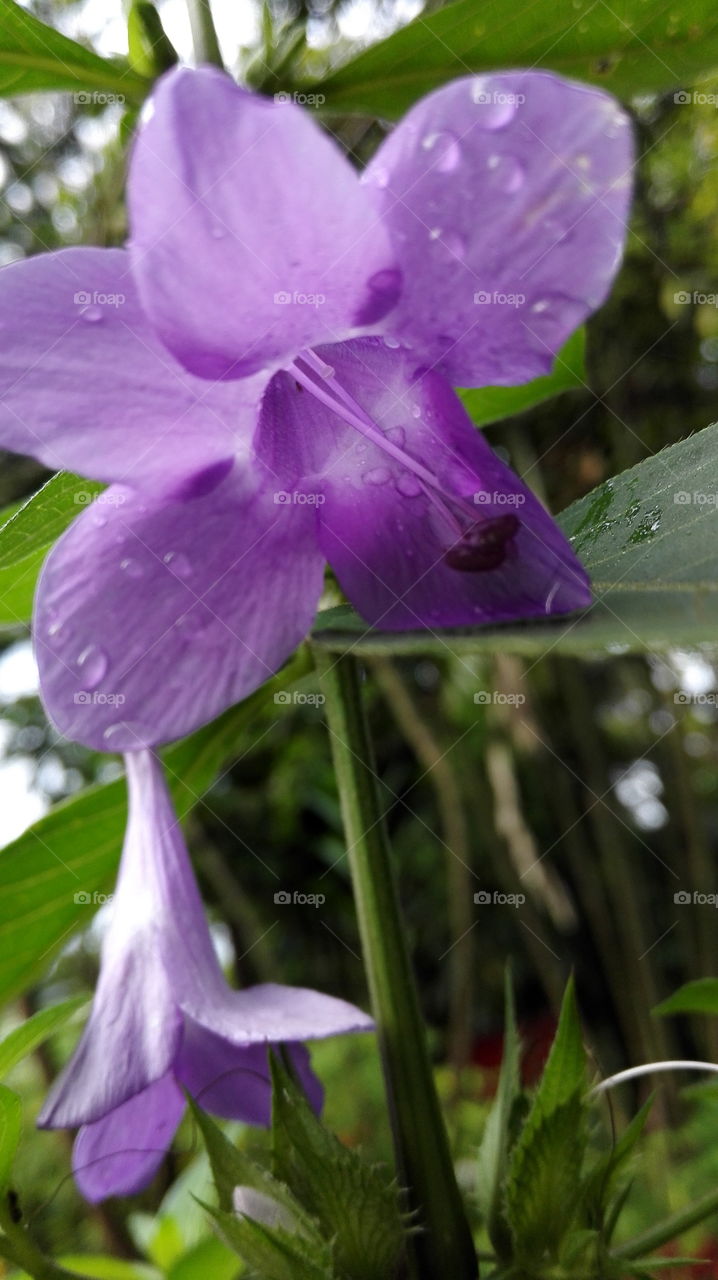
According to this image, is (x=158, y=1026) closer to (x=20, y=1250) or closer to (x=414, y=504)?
(x=20, y=1250)

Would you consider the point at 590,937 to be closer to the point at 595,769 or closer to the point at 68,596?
the point at 595,769

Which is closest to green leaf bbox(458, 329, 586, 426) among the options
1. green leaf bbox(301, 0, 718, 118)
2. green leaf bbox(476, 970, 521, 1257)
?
green leaf bbox(301, 0, 718, 118)

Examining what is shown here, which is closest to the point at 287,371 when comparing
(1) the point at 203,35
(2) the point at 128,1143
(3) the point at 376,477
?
(3) the point at 376,477

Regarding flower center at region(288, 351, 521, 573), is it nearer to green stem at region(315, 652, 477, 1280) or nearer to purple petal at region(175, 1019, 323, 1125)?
green stem at region(315, 652, 477, 1280)

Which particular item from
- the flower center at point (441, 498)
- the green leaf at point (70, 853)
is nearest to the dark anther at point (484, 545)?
the flower center at point (441, 498)

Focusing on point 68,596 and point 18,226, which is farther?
point 18,226

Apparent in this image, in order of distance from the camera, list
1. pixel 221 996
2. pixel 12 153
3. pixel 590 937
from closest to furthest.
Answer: pixel 221 996, pixel 12 153, pixel 590 937

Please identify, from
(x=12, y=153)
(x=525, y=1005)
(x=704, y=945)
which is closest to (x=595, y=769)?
(x=704, y=945)
